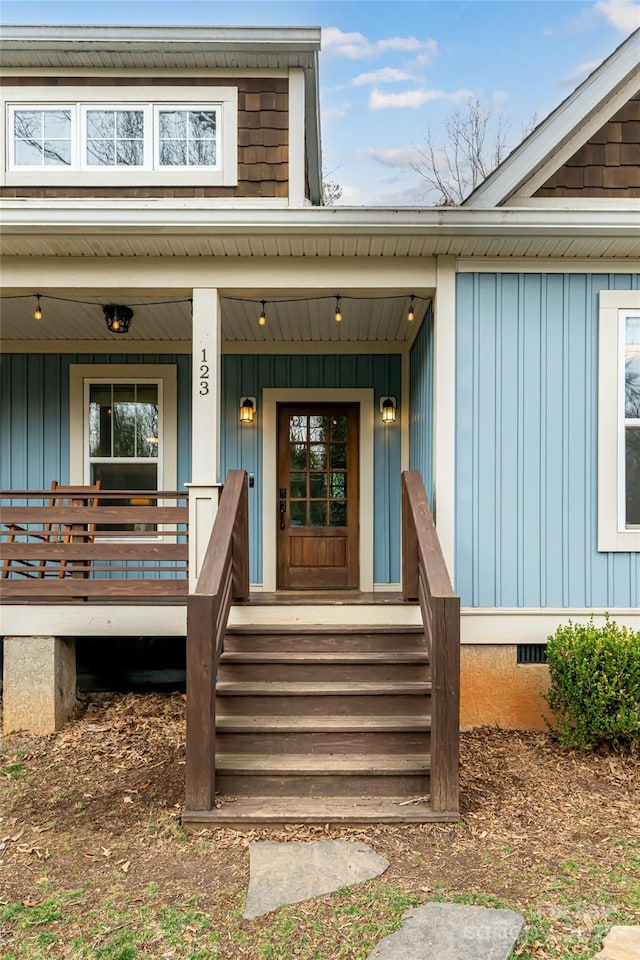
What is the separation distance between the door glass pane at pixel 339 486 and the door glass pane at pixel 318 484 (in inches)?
3.2

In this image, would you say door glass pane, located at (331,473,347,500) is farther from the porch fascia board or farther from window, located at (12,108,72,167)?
window, located at (12,108,72,167)

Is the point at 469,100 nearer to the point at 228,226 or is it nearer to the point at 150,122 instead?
the point at 150,122

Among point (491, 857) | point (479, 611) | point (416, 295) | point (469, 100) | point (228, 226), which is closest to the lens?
point (491, 857)

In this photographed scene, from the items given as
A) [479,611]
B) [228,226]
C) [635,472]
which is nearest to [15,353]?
[228,226]

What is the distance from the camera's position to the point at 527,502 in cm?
411

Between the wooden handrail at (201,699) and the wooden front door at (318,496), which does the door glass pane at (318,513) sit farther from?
the wooden handrail at (201,699)

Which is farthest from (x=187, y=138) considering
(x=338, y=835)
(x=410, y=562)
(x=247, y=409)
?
(x=338, y=835)

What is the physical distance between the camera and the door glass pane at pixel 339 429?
19.2ft

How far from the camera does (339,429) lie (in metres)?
5.86

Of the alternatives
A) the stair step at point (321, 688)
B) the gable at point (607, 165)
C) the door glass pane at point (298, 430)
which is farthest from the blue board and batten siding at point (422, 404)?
the stair step at point (321, 688)

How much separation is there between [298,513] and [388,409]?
4.52ft

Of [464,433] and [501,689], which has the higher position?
[464,433]

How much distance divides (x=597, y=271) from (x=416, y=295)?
1289mm

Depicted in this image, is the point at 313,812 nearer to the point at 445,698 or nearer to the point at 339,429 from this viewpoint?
the point at 445,698
